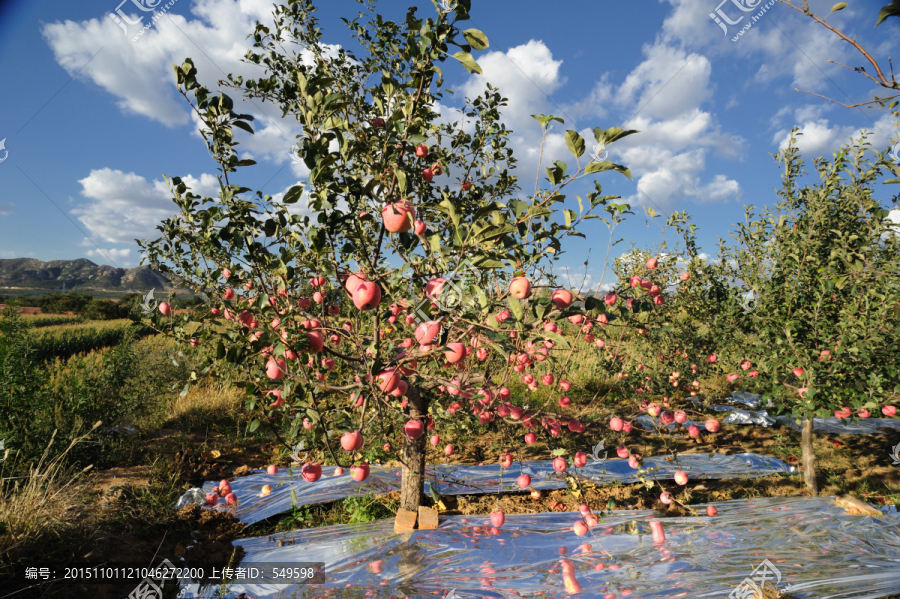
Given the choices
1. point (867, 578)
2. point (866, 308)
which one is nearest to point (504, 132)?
point (866, 308)

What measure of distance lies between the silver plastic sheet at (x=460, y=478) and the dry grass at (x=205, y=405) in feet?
7.16

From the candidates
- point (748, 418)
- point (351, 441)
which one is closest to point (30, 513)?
point (351, 441)

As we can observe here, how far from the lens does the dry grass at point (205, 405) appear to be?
549cm

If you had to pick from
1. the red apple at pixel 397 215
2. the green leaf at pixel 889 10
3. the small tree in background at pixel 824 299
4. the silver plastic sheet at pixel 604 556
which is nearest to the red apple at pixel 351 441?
the red apple at pixel 397 215

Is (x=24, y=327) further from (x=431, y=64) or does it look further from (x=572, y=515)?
(x=572, y=515)

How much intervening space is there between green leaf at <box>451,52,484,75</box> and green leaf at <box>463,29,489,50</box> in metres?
0.09

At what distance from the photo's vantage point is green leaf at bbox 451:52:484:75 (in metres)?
1.27

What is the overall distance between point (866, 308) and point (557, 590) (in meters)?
3.23

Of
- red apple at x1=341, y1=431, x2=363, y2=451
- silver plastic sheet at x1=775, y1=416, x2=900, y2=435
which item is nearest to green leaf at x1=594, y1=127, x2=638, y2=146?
red apple at x1=341, y1=431, x2=363, y2=451

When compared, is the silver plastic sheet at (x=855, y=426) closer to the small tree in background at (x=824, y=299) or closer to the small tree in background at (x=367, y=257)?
the small tree in background at (x=824, y=299)

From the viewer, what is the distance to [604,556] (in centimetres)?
240

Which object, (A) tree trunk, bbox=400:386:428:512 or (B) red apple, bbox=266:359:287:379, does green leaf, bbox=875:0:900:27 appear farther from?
(A) tree trunk, bbox=400:386:428:512

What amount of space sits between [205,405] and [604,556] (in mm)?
5592

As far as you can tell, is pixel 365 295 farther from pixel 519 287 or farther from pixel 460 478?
pixel 460 478
